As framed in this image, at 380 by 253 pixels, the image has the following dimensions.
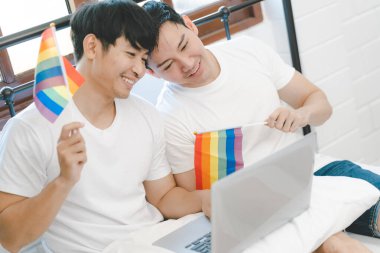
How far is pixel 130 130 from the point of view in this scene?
1619 millimetres

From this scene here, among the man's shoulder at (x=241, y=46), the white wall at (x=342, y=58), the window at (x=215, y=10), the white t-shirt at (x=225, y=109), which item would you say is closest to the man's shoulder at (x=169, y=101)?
the white t-shirt at (x=225, y=109)

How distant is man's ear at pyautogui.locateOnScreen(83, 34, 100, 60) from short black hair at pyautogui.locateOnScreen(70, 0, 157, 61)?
0.04 ft

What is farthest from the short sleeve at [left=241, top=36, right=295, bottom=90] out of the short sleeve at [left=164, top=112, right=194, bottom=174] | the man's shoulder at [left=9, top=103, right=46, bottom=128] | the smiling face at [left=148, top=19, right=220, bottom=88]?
the man's shoulder at [left=9, top=103, right=46, bottom=128]

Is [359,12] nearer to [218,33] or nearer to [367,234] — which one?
[218,33]

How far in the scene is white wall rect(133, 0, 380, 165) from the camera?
7.88 feet

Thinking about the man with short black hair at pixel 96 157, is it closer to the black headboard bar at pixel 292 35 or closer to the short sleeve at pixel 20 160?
the short sleeve at pixel 20 160

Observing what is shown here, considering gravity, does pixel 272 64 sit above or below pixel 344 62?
above

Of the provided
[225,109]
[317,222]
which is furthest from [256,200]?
[225,109]

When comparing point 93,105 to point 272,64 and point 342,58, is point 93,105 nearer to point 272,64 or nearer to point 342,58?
point 272,64

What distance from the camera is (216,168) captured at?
5.61 ft

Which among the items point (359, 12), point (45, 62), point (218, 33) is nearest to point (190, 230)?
point (45, 62)

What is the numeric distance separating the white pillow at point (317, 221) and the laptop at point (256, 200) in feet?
0.08

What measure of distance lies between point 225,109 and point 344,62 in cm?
99

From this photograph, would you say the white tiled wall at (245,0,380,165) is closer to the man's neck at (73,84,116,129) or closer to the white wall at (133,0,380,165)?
the white wall at (133,0,380,165)
